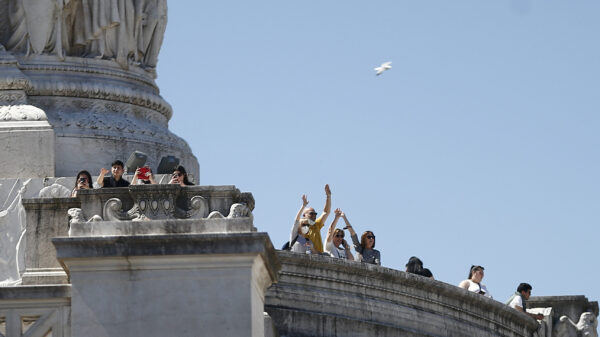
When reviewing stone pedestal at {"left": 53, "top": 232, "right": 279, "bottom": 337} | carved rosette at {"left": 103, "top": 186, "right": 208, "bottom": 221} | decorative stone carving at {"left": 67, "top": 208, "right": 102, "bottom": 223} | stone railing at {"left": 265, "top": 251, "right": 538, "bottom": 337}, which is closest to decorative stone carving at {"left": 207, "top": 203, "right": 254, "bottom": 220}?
carved rosette at {"left": 103, "top": 186, "right": 208, "bottom": 221}

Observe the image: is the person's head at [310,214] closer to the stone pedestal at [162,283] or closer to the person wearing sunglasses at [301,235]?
the person wearing sunglasses at [301,235]

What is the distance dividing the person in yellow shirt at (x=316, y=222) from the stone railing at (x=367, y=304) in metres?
0.90

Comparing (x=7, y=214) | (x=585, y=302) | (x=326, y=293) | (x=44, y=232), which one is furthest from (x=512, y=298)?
(x=44, y=232)

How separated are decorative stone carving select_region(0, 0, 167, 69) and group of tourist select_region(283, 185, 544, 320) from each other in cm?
603

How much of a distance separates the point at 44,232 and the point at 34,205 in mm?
418

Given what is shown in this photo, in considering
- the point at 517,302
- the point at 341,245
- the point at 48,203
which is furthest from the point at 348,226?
the point at 48,203

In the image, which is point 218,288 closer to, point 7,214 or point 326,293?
point 7,214

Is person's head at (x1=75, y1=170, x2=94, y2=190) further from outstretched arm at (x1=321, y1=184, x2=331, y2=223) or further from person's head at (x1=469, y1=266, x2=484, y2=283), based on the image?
person's head at (x1=469, y1=266, x2=484, y2=283)

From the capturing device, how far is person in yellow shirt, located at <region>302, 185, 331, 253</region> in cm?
3247

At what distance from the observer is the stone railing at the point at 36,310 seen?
23.3m

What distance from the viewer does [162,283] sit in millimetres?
23016

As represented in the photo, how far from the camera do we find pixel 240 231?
23078mm

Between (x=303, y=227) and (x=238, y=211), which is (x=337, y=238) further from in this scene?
(x=238, y=211)

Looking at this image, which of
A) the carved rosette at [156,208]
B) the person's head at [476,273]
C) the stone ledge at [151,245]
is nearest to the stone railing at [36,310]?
the stone ledge at [151,245]
